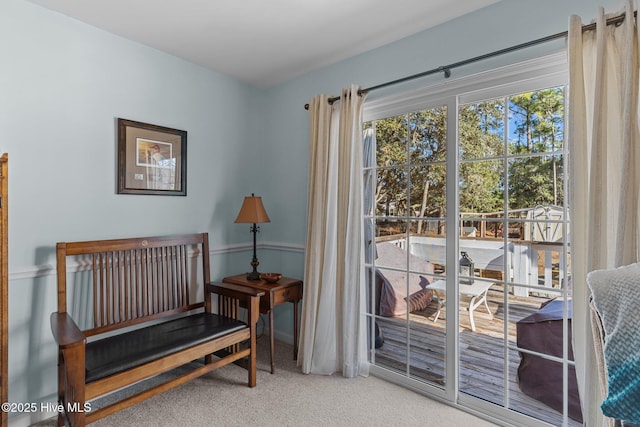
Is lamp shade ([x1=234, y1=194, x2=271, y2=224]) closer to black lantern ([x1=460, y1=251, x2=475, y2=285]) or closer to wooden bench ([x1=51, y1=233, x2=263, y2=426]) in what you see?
wooden bench ([x1=51, y1=233, x2=263, y2=426])

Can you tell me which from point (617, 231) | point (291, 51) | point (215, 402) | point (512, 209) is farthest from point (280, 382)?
point (291, 51)

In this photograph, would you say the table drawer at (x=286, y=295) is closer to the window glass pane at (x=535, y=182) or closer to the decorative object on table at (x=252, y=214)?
the decorative object on table at (x=252, y=214)

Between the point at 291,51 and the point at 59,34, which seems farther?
the point at 291,51

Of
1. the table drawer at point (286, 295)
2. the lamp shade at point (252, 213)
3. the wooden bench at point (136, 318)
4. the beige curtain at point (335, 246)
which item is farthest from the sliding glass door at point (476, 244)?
the wooden bench at point (136, 318)

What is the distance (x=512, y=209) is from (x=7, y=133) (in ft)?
9.81

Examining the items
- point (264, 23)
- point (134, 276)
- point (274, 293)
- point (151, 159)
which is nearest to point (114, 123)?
point (151, 159)

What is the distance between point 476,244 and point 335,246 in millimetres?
1001

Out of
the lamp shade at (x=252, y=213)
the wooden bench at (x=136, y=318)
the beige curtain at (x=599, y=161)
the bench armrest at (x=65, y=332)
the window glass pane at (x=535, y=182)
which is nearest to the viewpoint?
the beige curtain at (x=599, y=161)

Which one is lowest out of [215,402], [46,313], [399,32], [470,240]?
[215,402]

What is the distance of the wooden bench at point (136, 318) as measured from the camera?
5.68 ft

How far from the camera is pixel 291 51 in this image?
269 centimetres

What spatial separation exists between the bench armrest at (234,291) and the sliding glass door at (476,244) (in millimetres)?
921

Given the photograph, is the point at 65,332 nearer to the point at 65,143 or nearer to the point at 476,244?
the point at 65,143

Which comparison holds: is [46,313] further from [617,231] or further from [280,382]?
[617,231]
